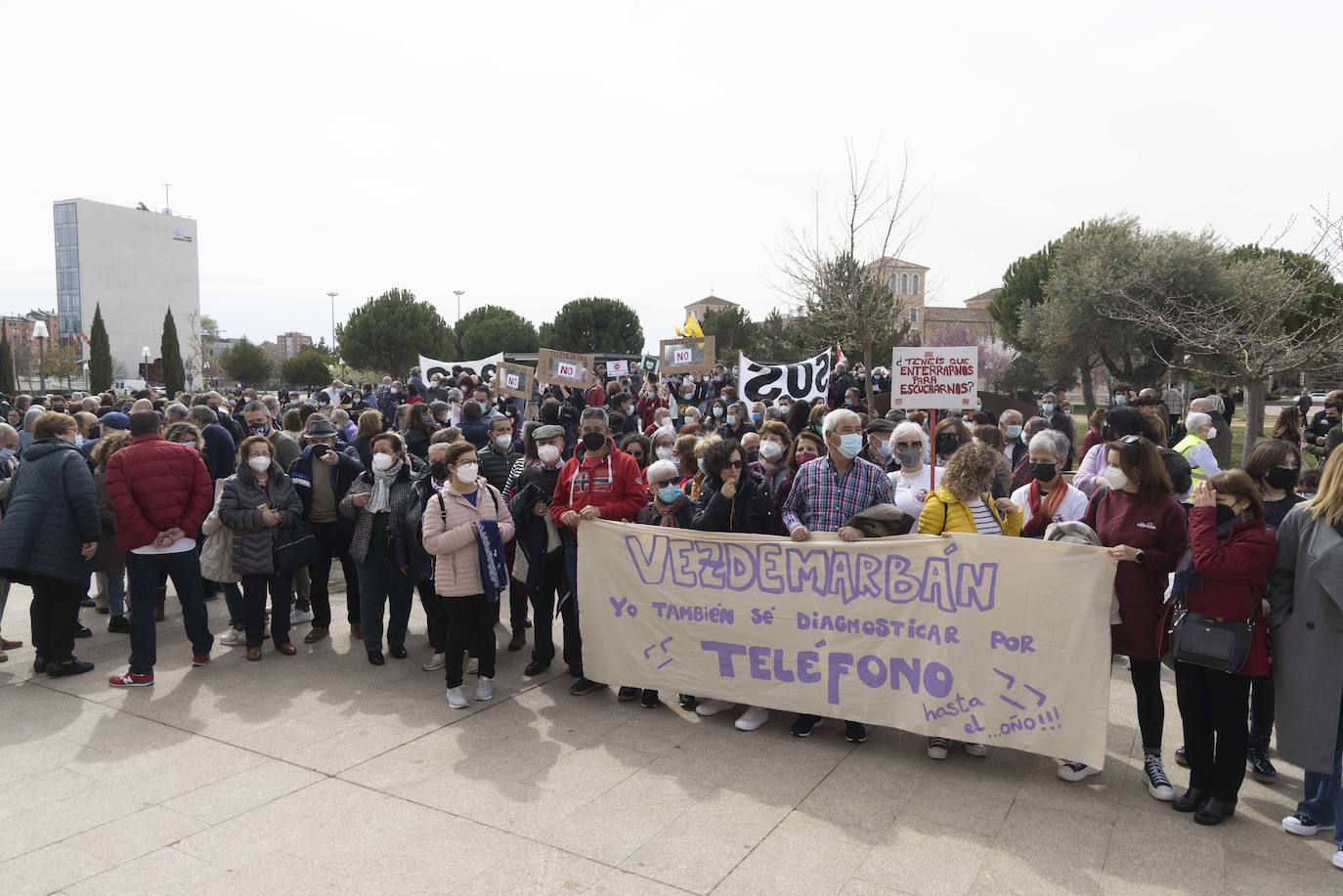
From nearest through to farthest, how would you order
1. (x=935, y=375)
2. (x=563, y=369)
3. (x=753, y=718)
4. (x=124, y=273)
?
(x=753, y=718)
(x=935, y=375)
(x=563, y=369)
(x=124, y=273)

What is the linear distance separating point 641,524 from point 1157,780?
3127mm

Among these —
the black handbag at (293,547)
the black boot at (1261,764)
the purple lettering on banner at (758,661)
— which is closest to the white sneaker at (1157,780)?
the black boot at (1261,764)

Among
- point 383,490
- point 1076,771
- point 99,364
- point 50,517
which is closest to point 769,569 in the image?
point 1076,771

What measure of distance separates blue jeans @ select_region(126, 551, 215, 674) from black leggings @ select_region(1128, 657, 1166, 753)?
605 centimetres

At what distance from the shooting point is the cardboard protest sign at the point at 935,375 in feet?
23.0

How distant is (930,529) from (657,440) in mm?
3518

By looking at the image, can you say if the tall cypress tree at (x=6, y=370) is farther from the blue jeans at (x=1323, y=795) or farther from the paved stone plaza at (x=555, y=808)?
the blue jeans at (x=1323, y=795)

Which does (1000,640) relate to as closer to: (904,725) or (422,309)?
(904,725)

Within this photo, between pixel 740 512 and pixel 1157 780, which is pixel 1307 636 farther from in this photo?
pixel 740 512

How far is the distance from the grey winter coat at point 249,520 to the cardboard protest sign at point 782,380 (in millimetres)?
9735

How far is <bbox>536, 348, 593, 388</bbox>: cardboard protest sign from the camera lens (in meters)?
15.1

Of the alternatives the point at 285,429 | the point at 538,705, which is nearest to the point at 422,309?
the point at 285,429

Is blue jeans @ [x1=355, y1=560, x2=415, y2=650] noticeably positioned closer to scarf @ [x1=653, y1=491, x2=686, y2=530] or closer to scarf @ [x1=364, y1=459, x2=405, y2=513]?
scarf @ [x1=364, y1=459, x2=405, y2=513]

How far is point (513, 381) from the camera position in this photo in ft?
51.5
